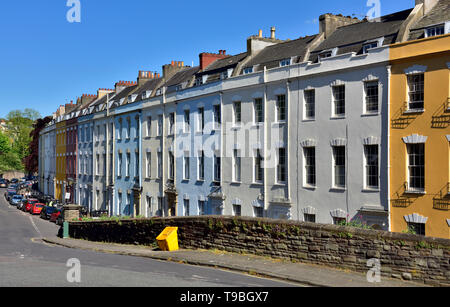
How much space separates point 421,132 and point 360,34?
8.17 m

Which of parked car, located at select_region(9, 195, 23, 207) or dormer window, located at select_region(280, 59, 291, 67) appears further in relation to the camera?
parked car, located at select_region(9, 195, 23, 207)

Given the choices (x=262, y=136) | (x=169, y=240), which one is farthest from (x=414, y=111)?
(x=169, y=240)

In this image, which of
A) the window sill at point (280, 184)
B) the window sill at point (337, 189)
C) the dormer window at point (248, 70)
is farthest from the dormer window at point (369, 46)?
the dormer window at point (248, 70)

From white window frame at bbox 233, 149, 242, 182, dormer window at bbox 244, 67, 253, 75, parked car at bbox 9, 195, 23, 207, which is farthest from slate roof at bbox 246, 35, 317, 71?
parked car at bbox 9, 195, 23, 207

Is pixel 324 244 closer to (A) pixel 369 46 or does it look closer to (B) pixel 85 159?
(A) pixel 369 46

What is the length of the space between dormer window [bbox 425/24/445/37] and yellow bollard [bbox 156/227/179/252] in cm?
1459

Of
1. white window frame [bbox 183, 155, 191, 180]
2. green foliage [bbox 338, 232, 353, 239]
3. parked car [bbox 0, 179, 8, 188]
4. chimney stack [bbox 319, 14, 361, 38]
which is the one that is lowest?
parked car [bbox 0, 179, 8, 188]

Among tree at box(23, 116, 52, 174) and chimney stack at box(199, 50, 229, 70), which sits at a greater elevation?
chimney stack at box(199, 50, 229, 70)

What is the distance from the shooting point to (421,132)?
22391mm

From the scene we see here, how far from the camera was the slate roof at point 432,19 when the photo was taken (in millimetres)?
24062

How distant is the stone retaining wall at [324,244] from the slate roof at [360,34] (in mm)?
12972

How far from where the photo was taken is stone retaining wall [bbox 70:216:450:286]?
13023 millimetres

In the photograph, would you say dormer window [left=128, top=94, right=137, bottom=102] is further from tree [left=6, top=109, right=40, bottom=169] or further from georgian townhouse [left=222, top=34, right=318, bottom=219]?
tree [left=6, top=109, right=40, bottom=169]
